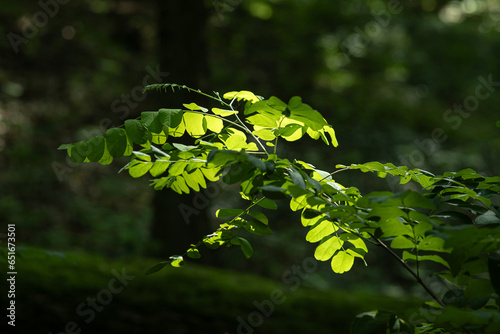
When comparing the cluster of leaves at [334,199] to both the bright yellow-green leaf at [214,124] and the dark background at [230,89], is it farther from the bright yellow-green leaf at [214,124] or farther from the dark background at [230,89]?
the dark background at [230,89]

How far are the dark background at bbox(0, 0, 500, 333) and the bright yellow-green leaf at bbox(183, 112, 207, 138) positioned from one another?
149 inches

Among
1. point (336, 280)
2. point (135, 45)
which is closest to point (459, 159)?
point (336, 280)

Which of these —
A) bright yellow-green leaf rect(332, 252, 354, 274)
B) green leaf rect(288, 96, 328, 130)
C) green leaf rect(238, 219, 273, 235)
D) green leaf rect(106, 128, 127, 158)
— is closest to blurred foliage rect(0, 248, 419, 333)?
bright yellow-green leaf rect(332, 252, 354, 274)

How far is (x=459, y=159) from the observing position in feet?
24.2

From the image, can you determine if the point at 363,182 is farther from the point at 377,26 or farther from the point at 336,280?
the point at 377,26

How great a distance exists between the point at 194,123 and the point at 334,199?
0.41m

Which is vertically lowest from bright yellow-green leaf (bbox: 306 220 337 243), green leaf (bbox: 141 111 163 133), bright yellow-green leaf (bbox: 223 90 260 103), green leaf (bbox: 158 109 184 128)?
bright yellow-green leaf (bbox: 306 220 337 243)

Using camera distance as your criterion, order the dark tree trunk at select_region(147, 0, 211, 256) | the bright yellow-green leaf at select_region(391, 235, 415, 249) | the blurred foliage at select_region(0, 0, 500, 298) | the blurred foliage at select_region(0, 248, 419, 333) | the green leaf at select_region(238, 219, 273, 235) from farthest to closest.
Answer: the blurred foliage at select_region(0, 0, 500, 298), the dark tree trunk at select_region(147, 0, 211, 256), the blurred foliage at select_region(0, 248, 419, 333), the green leaf at select_region(238, 219, 273, 235), the bright yellow-green leaf at select_region(391, 235, 415, 249)

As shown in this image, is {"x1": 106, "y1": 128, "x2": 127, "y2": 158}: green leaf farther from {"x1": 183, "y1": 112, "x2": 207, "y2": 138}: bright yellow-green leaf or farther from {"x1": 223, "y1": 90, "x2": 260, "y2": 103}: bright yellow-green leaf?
{"x1": 223, "y1": 90, "x2": 260, "y2": 103}: bright yellow-green leaf

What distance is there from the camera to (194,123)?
44.8 inches

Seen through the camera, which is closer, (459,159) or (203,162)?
(203,162)

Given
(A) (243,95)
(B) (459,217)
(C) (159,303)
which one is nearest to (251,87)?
(C) (159,303)

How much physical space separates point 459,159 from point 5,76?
27.6ft

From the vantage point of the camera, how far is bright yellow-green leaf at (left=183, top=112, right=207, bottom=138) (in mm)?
1132
